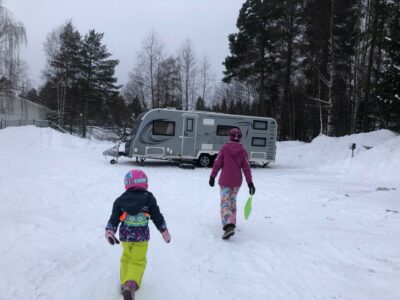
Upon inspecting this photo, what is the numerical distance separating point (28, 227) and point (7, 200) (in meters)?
2.51

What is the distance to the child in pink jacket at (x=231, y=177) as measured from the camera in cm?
603

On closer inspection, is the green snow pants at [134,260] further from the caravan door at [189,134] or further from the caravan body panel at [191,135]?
the caravan door at [189,134]

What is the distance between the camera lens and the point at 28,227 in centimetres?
613

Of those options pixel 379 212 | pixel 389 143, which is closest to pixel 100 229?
pixel 379 212

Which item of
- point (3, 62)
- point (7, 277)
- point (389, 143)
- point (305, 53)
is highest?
point (305, 53)

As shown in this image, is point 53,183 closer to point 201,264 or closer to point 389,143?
point 201,264

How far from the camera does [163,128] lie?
16.8 m

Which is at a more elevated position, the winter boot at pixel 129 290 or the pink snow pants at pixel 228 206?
the pink snow pants at pixel 228 206

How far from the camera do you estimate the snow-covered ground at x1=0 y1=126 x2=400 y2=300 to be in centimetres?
416

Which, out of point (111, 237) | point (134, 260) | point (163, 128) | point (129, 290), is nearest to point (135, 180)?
point (111, 237)

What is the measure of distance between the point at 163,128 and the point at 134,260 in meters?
13.3

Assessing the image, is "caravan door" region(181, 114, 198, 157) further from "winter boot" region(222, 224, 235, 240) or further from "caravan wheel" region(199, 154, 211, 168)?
"winter boot" region(222, 224, 235, 240)

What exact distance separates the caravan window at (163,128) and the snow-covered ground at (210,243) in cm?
514

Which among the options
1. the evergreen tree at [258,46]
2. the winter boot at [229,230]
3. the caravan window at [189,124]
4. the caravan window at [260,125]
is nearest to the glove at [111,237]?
the winter boot at [229,230]
